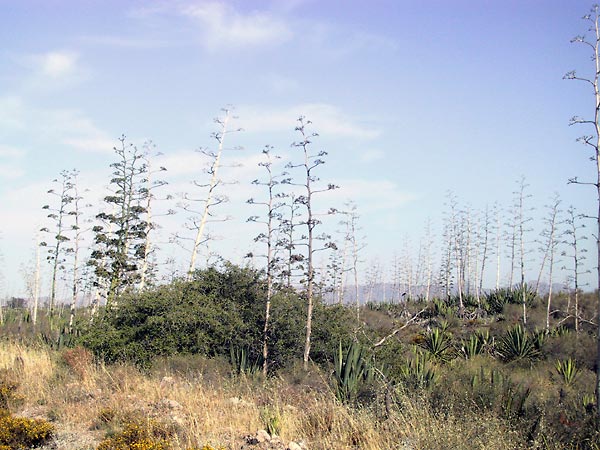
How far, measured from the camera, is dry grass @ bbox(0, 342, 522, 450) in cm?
643

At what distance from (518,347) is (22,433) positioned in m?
17.1

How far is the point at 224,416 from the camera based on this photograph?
8.45m

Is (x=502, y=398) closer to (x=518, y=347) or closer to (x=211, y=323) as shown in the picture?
(x=211, y=323)

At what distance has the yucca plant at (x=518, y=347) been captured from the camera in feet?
63.8

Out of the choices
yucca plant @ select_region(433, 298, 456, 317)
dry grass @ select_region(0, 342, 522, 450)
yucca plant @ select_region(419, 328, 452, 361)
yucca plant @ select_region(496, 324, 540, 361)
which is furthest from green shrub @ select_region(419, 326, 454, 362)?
yucca plant @ select_region(433, 298, 456, 317)

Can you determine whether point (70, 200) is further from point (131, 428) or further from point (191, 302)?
point (131, 428)

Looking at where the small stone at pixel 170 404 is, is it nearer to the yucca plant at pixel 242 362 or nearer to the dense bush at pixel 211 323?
the yucca plant at pixel 242 362

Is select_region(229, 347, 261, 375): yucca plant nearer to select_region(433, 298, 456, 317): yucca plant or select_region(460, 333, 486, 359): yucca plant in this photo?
select_region(460, 333, 486, 359): yucca plant

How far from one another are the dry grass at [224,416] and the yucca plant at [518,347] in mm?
10596

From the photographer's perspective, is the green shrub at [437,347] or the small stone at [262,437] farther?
the green shrub at [437,347]

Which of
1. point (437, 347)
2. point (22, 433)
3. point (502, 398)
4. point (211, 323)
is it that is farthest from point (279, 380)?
point (437, 347)

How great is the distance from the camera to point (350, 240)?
41406 mm

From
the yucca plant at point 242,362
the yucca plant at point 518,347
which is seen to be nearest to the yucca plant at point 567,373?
the yucca plant at point 518,347

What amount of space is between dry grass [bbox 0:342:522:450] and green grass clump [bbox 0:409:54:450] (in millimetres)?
289
